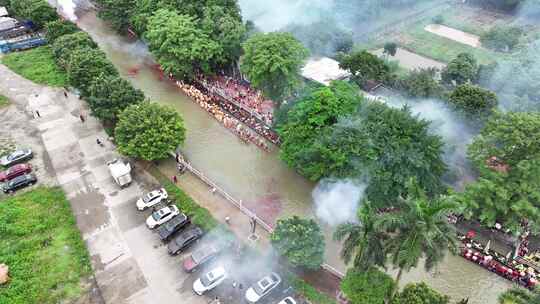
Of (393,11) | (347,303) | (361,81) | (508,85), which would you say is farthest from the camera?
(393,11)

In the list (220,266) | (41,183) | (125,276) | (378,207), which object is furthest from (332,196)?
(41,183)

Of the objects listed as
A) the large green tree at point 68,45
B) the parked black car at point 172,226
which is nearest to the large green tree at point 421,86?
the parked black car at point 172,226

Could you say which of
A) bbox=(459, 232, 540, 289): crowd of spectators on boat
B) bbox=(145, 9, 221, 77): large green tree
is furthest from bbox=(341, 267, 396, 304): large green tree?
bbox=(145, 9, 221, 77): large green tree

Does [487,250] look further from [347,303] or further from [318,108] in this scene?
[318,108]

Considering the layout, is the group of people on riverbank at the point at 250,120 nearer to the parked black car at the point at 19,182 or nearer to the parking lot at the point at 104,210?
the parking lot at the point at 104,210

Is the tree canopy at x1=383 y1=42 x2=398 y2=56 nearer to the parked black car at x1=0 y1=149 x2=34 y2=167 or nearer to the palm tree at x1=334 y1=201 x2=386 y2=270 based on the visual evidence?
the palm tree at x1=334 y1=201 x2=386 y2=270

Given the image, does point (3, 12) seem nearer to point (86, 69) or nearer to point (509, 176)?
point (86, 69)
